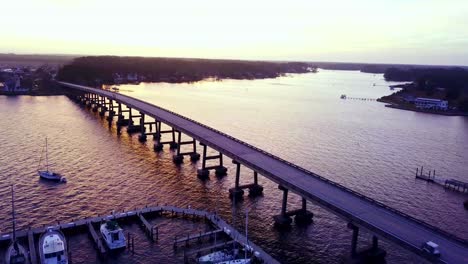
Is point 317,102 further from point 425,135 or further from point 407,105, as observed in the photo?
point 425,135

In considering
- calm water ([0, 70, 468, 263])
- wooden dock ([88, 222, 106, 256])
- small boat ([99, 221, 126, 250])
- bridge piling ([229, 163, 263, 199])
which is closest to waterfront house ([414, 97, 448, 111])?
calm water ([0, 70, 468, 263])

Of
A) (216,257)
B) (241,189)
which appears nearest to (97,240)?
(216,257)

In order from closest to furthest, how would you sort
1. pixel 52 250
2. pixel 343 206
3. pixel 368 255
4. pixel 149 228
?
pixel 52 250
pixel 343 206
pixel 368 255
pixel 149 228

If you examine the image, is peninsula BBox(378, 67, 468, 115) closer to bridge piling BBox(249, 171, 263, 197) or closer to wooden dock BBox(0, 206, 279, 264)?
bridge piling BBox(249, 171, 263, 197)

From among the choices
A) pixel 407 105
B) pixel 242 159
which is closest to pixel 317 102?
pixel 407 105

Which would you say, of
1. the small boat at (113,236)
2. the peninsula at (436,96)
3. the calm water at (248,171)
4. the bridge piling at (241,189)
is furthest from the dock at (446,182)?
the peninsula at (436,96)

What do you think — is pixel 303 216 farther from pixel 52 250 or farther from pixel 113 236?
pixel 52 250
